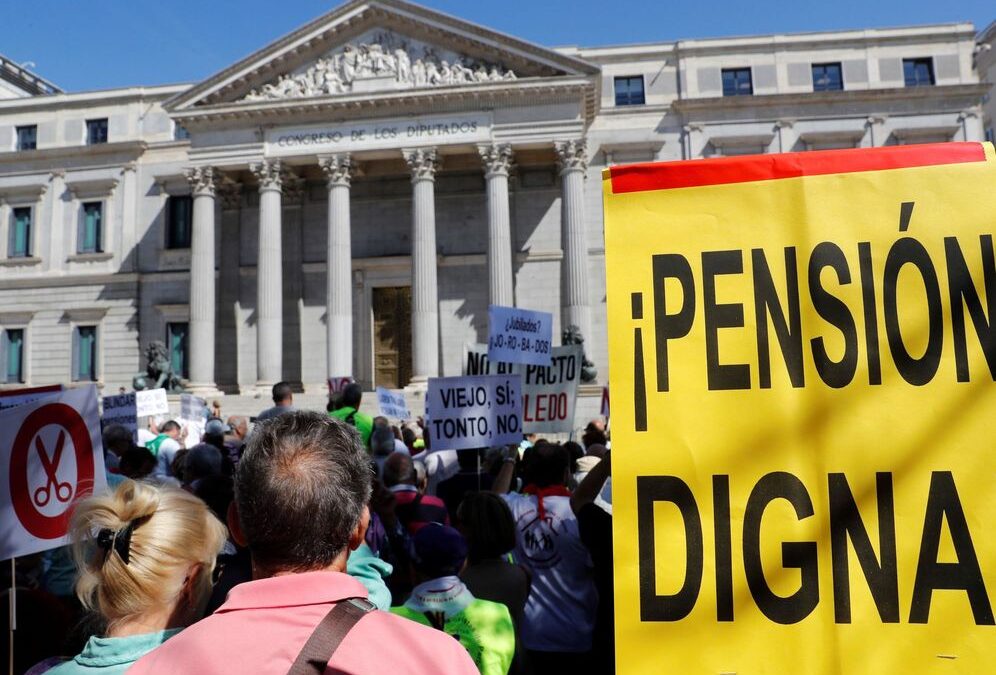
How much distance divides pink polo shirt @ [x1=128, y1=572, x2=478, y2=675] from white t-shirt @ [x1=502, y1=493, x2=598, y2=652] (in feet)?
10.0

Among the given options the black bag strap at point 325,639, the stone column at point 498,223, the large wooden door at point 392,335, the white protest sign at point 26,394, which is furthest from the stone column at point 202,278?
the black bag strap at point 325,639

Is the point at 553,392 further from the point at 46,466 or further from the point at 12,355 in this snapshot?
the point at 12,355

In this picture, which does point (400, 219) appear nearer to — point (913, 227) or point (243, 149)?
point (243, 149)

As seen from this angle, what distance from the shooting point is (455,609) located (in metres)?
3.70

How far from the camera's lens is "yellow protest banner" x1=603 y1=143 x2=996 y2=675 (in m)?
2.07

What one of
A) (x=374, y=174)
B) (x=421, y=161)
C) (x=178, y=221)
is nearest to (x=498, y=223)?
(x=421, y=161)

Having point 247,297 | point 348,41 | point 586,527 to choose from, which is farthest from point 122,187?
point 586,527

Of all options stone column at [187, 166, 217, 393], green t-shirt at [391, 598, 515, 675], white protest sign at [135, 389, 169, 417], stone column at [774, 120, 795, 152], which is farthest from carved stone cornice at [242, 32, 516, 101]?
green t-shirt at [391, 598, 515, 675]

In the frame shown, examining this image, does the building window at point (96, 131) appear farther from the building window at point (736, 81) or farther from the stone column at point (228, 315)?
the building window at point (736, 81)

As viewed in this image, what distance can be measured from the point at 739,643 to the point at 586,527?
8.34 feet

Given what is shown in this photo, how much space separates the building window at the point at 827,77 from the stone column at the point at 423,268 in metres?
17.2

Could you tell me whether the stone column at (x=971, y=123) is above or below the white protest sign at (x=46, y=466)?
above

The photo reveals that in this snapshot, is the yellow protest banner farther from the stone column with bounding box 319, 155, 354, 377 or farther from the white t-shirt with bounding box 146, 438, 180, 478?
the stone column with bounding box 319, 155, 354, 377

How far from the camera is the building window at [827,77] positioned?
33156 mm
